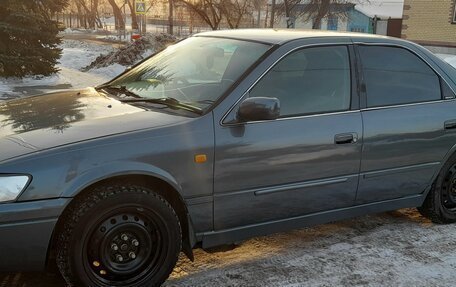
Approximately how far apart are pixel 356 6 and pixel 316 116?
130 feet

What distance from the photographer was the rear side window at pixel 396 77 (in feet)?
13.2

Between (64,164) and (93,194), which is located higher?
(64,164)

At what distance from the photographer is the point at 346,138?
3.77 m

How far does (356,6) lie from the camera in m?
40.5

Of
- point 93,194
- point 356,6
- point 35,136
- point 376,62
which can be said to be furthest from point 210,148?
point 356,6

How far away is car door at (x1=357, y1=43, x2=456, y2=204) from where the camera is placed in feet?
13.0

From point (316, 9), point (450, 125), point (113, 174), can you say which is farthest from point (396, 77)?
point (316, 9)

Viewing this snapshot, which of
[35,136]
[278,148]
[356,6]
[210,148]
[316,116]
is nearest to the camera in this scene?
[35,136]

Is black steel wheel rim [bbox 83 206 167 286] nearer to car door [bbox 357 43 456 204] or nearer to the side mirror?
the side mirror

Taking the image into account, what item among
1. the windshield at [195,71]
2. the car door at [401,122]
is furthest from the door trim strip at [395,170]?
A: the windshield at [195,71]

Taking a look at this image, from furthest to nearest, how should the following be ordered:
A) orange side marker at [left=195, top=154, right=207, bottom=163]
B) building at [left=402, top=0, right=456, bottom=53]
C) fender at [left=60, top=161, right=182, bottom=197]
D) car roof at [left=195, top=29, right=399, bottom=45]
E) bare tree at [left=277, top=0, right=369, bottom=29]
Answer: bare tree at [left=277, top=0, right=369, bottom=29]
building at [left=402, top=0, right=456, bottom=53]
car roof at [left=195, top=29, right=399, bottom=45]
orange side marker at [left=195, top=154, right=207, bottom=163]
fender at [left=60, top=161, right=182, bottom=197]

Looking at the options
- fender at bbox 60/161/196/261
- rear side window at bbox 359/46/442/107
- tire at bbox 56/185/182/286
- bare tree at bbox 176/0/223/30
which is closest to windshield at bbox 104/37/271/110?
fender at bbox 60/161/196/261

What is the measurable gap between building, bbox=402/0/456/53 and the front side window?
80.9ft

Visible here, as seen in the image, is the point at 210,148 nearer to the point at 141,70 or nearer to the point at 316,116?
the point at 316,116
